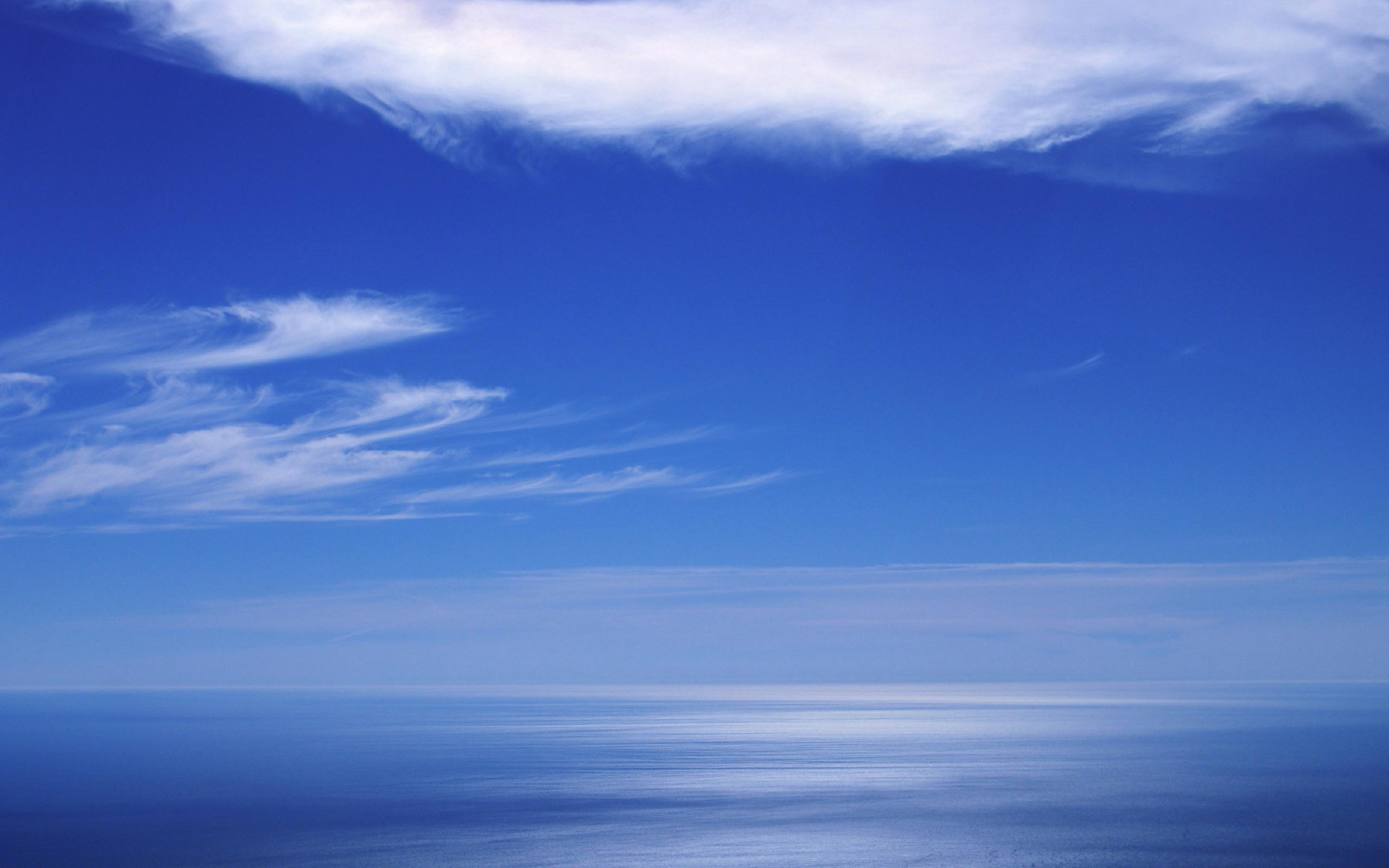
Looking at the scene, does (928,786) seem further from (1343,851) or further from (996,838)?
(1343,851)

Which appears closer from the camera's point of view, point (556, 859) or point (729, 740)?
point (556, 859)

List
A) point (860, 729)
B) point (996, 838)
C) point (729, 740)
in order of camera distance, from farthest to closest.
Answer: point (860, 729), point (729, 740), point (996, 838)

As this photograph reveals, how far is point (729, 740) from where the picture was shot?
443 ft

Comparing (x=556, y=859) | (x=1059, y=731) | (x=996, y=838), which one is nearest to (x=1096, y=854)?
(x=996, y=838)

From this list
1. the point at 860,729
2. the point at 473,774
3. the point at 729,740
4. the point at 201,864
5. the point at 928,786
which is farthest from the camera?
the point at 860,729

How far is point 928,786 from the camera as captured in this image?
77.8 meters

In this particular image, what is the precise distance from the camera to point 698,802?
6906cm

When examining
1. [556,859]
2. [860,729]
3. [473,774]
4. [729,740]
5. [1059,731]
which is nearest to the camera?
[556,859]

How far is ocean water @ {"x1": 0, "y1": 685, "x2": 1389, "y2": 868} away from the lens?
48625 mm

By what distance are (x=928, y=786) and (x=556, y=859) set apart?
126ft

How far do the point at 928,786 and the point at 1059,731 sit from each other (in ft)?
Answer: 263

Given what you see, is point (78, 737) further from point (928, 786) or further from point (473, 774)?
point (928, 786)

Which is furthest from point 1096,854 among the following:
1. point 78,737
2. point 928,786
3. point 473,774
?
point 78,737

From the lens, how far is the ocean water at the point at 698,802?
48.6 meters
